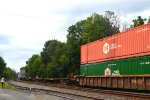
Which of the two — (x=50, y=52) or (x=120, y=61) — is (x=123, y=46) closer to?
(x=120, y=61)

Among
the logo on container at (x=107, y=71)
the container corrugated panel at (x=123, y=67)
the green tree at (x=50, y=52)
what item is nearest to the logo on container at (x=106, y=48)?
the container corrugated panel at (x=123, y=67)

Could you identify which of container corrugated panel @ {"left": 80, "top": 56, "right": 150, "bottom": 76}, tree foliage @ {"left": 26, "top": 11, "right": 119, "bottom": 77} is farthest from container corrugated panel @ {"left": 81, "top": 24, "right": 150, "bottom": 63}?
tree foliage @ {"left": 26, "top": 11, "right": 119, "bottom": 77}

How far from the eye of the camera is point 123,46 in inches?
1105

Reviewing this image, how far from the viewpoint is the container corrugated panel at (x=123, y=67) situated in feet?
80.6

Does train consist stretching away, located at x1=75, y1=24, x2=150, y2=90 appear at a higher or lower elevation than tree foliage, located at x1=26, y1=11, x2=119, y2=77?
lower

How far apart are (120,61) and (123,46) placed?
1.24m

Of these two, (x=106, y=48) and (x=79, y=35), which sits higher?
(x=79, y=35)

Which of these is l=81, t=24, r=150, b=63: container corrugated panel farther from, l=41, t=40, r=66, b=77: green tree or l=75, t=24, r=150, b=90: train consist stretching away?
l=41, t=40, r=66, b=77: green tree

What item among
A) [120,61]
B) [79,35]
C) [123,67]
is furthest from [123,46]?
[79,35]

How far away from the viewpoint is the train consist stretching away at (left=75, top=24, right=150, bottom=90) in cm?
2470

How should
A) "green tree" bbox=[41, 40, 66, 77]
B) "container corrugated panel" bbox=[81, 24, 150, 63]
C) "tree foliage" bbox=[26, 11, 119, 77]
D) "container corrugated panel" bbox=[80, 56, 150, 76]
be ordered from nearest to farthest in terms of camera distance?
"container corrugated panel" bbox=[80, 56, 150, 76], "container corrugated panel" bbox=[81, 24, 150, 63], "tree foliage" bbox=[26, 11, 119, 77], "green tree" bbox=[41, 40, 66, 77]

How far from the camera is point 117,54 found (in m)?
29.1

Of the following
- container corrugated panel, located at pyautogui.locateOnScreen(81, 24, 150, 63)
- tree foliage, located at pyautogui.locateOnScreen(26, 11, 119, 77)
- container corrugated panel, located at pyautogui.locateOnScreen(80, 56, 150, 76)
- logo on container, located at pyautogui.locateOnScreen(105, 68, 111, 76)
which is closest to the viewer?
container corrugated panel, located at pyautogui.locateOnScreen(80, 56, 150, 76)

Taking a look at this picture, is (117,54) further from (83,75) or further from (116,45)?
(83,75)
